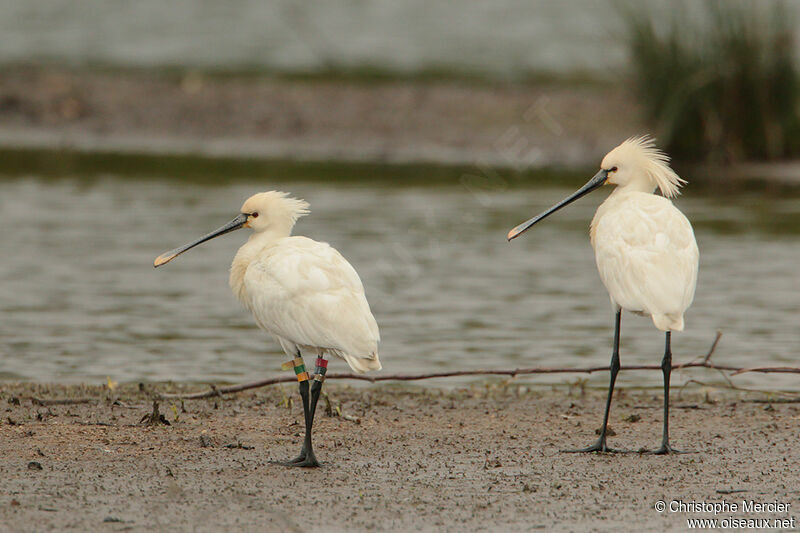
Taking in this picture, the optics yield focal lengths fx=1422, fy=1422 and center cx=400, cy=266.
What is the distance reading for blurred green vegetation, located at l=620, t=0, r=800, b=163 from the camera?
19.4 metres

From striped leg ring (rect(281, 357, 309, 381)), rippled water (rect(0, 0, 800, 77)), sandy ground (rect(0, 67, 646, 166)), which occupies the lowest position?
striped leg ring (rect(281, 357, 309, 381))

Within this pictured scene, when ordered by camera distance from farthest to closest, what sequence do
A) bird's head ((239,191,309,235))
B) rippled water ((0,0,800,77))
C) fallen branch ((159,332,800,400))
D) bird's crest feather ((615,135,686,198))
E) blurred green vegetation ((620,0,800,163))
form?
rippled water ((0,0,800,77)), blurred green vegetation ((620,0,800,163)), fallen branch ((159,332,800,400)), bird's crest feather ((615,135,686,198)), bird's head ((239,191,309,235))

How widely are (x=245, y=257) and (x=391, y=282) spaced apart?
5.58 meters

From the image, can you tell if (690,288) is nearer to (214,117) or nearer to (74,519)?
(74,519)

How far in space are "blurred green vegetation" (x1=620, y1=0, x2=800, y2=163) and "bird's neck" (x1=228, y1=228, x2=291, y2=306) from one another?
13.0 metres

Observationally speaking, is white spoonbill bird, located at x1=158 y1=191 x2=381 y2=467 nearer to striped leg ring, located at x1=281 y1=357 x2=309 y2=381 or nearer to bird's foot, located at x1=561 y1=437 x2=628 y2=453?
striped leg ring, located at x1=281 y1=357 x2=309 y2=381

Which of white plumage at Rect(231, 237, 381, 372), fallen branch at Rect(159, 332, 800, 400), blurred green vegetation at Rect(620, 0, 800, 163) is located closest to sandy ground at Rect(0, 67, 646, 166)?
blurred green vegetation at Rect(620, 0, 800, 163)

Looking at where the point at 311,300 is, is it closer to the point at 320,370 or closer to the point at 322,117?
the point at 320,370

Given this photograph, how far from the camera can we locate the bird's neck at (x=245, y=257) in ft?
23.4

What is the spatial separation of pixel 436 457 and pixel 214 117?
16906 millimetres

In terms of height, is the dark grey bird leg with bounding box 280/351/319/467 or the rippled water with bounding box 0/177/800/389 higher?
the rippled water with bounding box 0/177/800/389

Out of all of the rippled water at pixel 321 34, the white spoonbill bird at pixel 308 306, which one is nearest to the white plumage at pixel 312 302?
the white spoonbill bird at pixel 308 306

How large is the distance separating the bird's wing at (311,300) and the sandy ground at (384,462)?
61 centimetres

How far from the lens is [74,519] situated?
5.62 meters
